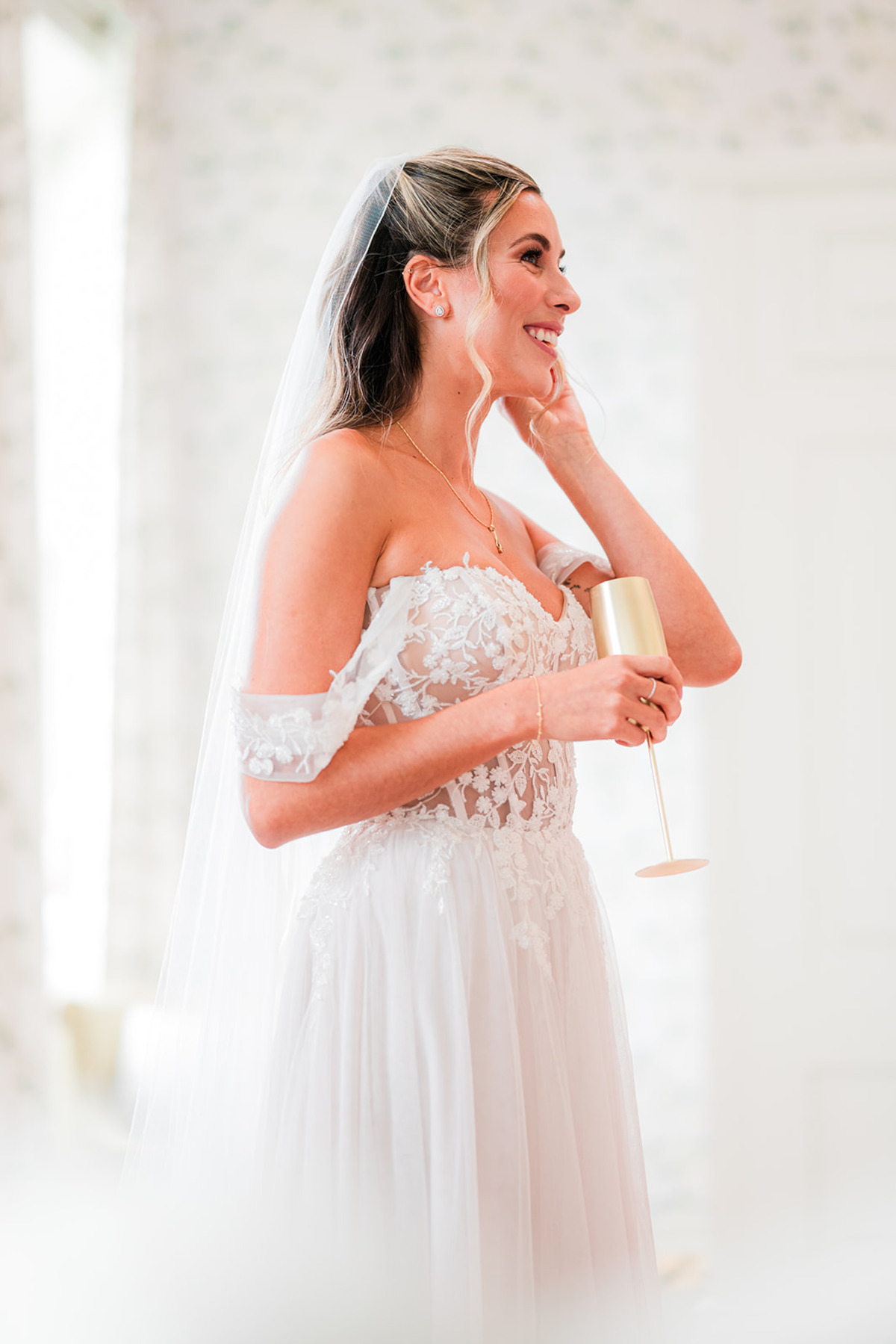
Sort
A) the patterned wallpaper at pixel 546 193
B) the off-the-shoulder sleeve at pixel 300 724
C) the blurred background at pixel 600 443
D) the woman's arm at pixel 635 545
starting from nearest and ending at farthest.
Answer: the off-the-shoulder sleeve at pixel 300 724 < the woman's arm at pixel 635 545 < the blurred background at pixel 600 443 < the patterned wallpaper at pixel 546 193

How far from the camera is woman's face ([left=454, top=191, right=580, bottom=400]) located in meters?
1.24

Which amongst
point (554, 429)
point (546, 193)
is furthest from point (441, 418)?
point (546, 193)

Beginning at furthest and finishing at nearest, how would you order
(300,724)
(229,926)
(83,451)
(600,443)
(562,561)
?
1. (83,451)
2. (600,443)
3. (562,561)
4. (229,926)
5. (300,724)

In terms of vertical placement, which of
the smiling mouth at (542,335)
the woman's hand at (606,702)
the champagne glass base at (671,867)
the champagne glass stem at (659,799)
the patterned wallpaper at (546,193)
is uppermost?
the patterned wallpaper at (546,193)

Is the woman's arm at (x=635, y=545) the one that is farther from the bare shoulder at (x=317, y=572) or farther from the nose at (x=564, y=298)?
the bare shoulder at (x=317, y=572)

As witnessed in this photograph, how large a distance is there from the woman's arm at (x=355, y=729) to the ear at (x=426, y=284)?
32 cm

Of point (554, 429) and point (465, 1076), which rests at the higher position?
point (554, 429)

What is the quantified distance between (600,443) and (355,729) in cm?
185

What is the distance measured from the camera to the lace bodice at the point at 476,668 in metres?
1.12

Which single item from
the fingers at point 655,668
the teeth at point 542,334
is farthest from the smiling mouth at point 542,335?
the fingers at point 655,668

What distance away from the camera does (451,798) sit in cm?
117

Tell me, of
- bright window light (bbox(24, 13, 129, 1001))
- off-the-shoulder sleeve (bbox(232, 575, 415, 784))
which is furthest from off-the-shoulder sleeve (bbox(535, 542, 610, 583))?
bright window light (bbox(24, 13, 129, 1001))

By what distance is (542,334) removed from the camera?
4.18ft

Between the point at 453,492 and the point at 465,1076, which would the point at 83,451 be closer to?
the point at 453,492
